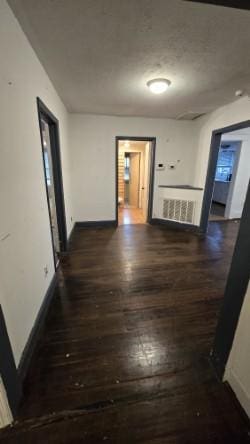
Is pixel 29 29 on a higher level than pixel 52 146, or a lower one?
higher

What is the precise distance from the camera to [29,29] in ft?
4.72

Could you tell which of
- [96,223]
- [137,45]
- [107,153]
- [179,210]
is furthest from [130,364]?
[107,153]

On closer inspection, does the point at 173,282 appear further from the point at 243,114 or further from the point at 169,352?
the point at 243,114

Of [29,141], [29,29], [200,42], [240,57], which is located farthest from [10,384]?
[240,57]

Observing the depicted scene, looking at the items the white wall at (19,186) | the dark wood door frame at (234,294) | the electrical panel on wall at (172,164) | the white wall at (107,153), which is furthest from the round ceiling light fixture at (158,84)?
→ the electrical panel on wall at (172,164)

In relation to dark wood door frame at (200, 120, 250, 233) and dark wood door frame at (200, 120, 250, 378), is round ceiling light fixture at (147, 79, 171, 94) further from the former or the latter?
dark wood door frame at (200, 120, 250, 378)

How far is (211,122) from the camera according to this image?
359cm

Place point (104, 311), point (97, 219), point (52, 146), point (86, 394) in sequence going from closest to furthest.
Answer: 1. point (86, 394)
2. point (104, 311)
3. point (52, 146)
4. point (97, 219)

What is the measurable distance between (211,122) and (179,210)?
1.87 m

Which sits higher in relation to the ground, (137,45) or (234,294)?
(137,45)

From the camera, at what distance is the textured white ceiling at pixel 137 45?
4.13 ft

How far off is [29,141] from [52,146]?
1.20 metres

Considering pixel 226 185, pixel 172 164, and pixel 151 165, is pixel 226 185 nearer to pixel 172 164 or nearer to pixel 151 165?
pixel 172 164

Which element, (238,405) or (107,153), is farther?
(107,153)
